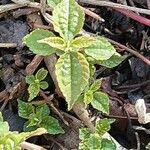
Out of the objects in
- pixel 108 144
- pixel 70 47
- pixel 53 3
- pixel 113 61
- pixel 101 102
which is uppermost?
pixel 53 3

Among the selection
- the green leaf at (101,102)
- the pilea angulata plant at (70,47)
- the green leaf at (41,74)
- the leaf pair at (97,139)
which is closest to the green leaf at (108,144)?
the leaf pair at (97,139)

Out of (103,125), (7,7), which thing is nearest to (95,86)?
(103,125)

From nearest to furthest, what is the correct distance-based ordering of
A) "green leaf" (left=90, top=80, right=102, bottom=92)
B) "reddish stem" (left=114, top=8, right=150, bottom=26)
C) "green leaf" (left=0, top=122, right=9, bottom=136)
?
"green leaf" (left=0, top=122, right=9, bottom=136) < "green leaf" (left=90, top=80, right=102, bottom=92) < "reddish stem" (left=114, top=8, right=150, bottom=26)

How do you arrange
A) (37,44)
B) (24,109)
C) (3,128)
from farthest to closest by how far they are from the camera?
(24,109) → (37,44) → (3,128)

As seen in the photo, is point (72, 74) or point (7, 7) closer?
point (72, 74)

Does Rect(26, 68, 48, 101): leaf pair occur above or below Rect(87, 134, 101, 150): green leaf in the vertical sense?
above

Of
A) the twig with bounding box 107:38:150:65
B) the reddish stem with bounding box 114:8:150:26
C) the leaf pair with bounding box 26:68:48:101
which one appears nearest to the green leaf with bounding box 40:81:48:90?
the leaf pair with bounding box 26:68:48:101

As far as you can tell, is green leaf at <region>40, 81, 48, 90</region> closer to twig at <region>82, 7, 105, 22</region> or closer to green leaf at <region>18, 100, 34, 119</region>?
green leaf at <region>18, 100, 34, 119</region>

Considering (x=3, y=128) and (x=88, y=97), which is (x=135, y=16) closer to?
(x=88, y=97)

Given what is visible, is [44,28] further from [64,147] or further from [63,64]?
[64,147]
